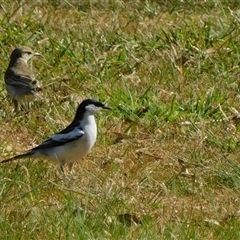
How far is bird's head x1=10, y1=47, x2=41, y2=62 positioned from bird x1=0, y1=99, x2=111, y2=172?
1989 millimetres

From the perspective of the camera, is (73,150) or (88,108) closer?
(73,150)

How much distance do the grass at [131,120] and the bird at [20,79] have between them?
0.14 meters

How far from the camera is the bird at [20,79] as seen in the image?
34.7 ft

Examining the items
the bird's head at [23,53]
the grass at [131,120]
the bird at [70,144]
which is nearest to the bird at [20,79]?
the bird's head at [23,53]

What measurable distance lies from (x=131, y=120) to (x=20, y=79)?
1170 millimetres

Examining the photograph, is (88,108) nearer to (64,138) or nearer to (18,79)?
(64,138)

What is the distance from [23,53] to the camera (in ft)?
36.4

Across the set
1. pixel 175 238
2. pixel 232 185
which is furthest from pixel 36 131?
pixel 175 238

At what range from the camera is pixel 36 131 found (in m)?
9.85

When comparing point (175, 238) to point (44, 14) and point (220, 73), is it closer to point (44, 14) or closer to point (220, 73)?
point (220, 73)

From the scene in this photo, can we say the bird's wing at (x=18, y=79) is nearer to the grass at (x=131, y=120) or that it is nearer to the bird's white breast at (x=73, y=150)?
the grass at (x=131, y=120)

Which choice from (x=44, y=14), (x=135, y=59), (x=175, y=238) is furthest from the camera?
(x=44, y=14)

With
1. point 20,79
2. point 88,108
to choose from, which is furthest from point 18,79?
point 88,108

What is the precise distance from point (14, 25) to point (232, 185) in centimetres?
440
